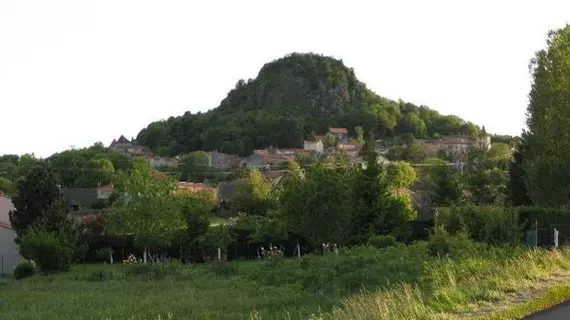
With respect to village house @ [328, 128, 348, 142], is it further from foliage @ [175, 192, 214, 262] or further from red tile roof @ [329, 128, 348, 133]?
foliage @ [175, 192, 214, 262]

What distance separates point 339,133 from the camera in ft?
571

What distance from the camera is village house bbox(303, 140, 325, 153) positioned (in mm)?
151875

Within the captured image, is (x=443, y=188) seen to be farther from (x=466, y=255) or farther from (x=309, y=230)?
(x=466, y=255)

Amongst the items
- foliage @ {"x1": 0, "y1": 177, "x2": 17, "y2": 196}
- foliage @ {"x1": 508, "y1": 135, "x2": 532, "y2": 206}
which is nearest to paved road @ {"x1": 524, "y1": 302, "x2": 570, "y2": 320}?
foliage @ {"x1": 508, "y1": 135, "x2": 532, "y2": 206}

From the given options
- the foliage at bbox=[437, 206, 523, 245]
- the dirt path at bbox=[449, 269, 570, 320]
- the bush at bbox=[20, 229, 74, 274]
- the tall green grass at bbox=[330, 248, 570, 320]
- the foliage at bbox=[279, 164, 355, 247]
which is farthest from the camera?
the foliage at bbox=[279, 164, 355, 247]

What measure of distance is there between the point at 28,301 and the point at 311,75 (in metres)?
164

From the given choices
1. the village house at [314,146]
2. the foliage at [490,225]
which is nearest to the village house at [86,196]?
the village house at [314,146]

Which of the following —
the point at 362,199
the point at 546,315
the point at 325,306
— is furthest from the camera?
the point at 362,199

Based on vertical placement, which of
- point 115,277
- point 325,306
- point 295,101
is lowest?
point 115,277

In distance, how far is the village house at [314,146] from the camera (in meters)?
152

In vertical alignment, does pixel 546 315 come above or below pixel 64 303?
above

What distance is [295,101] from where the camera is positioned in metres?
178

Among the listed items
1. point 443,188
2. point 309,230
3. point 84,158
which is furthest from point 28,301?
point 84,158

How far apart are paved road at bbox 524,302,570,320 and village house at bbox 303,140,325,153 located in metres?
137
